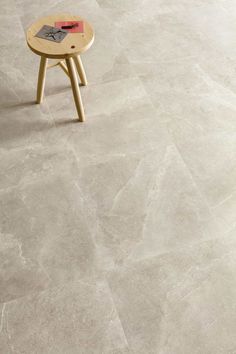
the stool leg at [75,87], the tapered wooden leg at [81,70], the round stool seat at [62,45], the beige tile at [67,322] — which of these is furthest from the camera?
the tapered wooden leg at [81,70]

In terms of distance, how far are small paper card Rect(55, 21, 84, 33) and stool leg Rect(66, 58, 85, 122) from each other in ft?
0.59

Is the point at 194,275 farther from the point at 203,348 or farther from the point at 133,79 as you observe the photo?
the point at 133,79

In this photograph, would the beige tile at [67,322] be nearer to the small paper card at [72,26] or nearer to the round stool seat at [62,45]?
the round stool seat at [62,45]

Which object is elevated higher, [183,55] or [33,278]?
[183,55]

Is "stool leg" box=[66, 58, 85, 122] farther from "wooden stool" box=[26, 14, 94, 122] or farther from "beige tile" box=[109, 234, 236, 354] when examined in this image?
"beige tile" box=[109, 234, 236, 354]

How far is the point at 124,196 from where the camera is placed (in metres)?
2.06

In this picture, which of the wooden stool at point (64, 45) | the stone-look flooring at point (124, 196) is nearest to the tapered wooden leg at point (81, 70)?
the stone-look flooring at point (124, 196)

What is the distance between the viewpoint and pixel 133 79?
2646mm

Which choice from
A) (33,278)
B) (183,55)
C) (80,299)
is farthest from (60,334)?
(183,55)

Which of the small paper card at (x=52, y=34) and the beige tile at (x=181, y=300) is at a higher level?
the small paper card at (x=52, y=34)

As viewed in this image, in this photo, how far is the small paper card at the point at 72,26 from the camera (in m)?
2.17

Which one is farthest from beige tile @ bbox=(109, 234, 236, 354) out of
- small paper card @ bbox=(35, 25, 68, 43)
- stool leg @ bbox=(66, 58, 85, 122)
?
small paper card @ bbox=(35, 25, 68, 43)

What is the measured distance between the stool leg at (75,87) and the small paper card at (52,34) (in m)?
0.13

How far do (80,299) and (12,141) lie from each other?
41.2 inches
